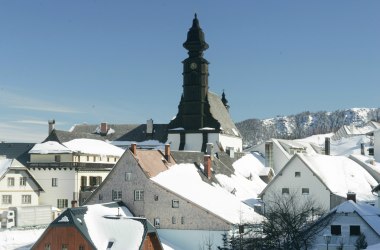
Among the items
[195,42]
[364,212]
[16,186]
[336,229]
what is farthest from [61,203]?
[195,42]

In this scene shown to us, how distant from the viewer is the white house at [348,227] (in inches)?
1604

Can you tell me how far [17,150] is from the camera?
74188 millimetres

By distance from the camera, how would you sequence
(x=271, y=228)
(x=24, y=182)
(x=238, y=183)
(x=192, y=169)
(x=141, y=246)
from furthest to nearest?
(x=238, y=183), (x=24, y=182), (x=192, y=169), (x=141, y=246), (x=271, y=228)

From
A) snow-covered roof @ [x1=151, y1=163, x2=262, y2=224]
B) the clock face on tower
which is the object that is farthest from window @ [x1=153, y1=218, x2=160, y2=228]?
the clock face on tower

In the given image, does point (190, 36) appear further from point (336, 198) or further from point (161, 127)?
point (336, 198)

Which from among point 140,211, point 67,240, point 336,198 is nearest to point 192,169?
point 140,211

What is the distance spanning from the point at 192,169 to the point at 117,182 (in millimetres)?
9748

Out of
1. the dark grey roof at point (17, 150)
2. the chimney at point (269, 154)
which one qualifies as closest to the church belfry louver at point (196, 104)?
the chimney at point (269, 154)

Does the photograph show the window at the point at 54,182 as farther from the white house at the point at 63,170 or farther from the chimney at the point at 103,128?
the chimney at the point at 103,128

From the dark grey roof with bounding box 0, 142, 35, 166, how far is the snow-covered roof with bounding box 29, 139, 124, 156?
188 centimetres

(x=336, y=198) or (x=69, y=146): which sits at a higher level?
(x=69, y=146)

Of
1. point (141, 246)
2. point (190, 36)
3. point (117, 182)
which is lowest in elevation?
point (141, 246)

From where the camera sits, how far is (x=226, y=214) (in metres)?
51.6

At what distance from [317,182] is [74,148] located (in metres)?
29.8
